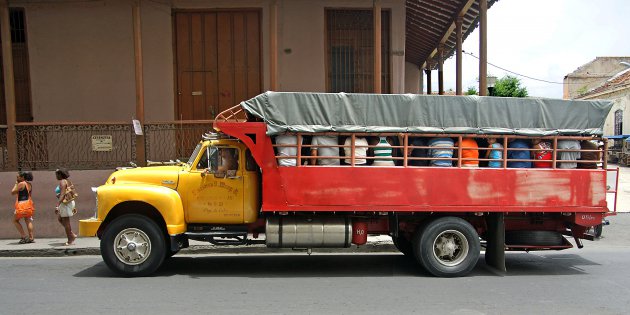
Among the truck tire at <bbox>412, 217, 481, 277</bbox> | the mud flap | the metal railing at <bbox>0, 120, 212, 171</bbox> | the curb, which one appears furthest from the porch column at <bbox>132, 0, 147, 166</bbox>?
the mud flap

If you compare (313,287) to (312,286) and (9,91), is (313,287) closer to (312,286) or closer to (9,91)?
(312,286)

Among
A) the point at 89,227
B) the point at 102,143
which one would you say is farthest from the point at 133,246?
the point at 102,143

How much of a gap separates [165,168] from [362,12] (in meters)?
7.35

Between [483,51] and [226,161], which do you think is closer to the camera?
[226,161]

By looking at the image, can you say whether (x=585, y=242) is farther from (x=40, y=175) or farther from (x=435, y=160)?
(x=40, y=175)

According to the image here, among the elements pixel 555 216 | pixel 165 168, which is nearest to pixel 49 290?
pixel 165 168

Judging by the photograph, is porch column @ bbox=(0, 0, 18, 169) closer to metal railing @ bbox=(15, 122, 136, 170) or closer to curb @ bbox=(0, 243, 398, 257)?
metal railing @ bbox=(15, 122, 136, 170)

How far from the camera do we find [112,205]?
683cm

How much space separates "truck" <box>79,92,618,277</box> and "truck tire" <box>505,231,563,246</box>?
10cm

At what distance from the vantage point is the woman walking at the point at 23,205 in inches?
378

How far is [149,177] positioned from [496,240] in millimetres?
5278

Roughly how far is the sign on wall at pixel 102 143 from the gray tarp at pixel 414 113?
5708 millimetres

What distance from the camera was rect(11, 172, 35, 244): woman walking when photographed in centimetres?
961

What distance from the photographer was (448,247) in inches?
276
